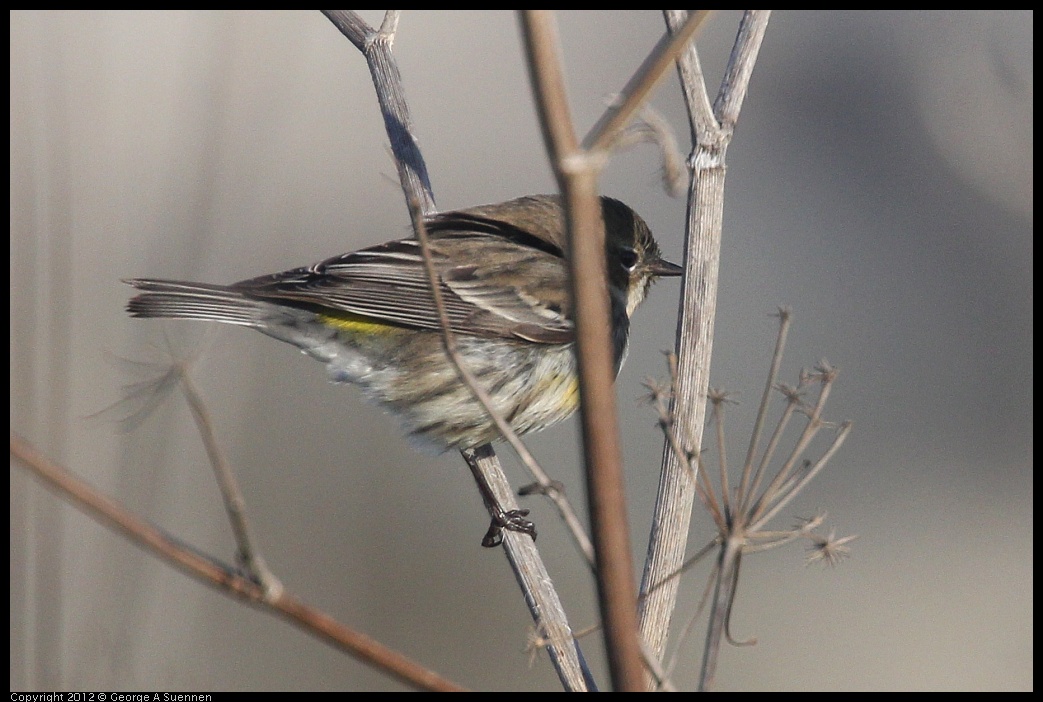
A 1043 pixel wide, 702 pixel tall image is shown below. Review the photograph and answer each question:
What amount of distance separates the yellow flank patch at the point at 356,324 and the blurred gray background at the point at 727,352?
41 centimetres

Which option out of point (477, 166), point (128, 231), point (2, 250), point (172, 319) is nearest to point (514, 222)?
point (172, 319)

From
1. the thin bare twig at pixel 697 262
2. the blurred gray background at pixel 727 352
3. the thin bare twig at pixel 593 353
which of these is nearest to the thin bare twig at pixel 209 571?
the thin bare twig at pixel 593 353

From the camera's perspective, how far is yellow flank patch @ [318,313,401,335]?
11.9ft

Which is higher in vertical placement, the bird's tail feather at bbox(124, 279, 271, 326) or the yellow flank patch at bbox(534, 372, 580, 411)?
the bird's tail feather at bbox(124, 279, 271, 326)

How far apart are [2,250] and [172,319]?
565 mm

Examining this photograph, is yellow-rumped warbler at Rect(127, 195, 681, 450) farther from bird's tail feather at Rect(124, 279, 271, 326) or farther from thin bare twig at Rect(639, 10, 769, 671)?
thin bare twig at Rect(639, 10, 769, 671)

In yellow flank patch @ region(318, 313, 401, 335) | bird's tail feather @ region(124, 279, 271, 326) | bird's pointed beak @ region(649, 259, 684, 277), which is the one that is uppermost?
bird's pointed beak @ region(649, 259, 684, 277)

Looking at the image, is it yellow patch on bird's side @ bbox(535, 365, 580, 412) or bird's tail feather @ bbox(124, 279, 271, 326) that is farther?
yellow patch on bird's side @ bbox(535, 365, 580, 412)

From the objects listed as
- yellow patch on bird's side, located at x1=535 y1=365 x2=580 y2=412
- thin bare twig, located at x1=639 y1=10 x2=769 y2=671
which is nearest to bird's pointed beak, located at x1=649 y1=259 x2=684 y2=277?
yellow patch on bird's side, located at x1=535 y1=365 x2=580 y2=412

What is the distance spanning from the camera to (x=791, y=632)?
538 cm

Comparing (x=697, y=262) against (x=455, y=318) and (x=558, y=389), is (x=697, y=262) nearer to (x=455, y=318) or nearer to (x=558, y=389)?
(x=558, y=389)

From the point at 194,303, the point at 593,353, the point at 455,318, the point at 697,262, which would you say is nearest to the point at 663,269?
the point at 455,318

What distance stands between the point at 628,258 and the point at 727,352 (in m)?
A: 2.48

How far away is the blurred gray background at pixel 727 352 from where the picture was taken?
487cm
